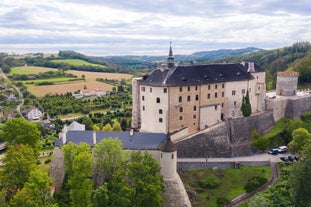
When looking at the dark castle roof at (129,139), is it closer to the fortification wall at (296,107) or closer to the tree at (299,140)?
the tree at (299,140)

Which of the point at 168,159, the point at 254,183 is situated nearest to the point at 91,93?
the point at 254,183

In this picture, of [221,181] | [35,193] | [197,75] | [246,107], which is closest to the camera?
[35,193]

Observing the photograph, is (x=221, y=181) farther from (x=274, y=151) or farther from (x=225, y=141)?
(x=274, y=151)

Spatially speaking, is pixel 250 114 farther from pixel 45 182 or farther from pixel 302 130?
pixel 45 182

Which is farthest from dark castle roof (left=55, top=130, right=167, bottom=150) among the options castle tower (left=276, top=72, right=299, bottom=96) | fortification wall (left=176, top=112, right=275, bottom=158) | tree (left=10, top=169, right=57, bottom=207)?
castle tower (left=276, top=72, right=299, bottom=96)

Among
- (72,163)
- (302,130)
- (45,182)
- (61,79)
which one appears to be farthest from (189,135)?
(61,79)

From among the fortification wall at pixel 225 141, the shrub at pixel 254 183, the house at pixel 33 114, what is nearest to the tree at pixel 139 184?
the fortification wall at pixel 225 141
